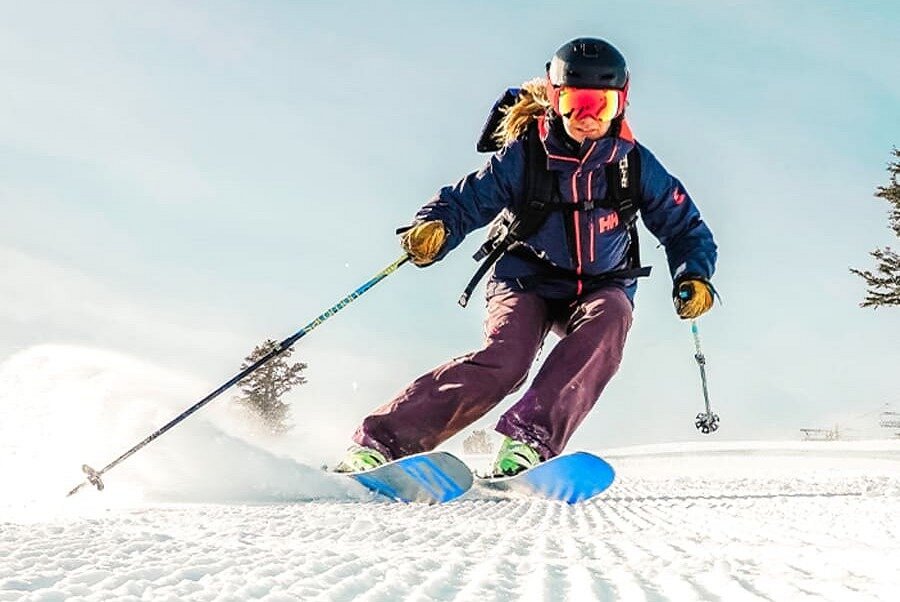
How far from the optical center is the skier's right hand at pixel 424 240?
4137mm

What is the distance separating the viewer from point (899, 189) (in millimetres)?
18969

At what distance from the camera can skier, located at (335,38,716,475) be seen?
3869mm

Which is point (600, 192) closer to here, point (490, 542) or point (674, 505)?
point (674, 505)

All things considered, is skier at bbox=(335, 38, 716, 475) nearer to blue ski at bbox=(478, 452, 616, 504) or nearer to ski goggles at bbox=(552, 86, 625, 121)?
ski goggles at bbox=(552, 86, 625, 121)

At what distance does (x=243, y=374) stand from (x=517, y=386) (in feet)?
4.73

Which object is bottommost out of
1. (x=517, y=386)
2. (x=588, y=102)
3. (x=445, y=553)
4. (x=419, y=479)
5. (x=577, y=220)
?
(x=445, y=553)

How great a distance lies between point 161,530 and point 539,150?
2.94 meters

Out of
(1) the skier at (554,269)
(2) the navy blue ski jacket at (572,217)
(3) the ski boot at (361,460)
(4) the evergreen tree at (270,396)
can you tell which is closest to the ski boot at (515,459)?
(1) the skier at (554,269)

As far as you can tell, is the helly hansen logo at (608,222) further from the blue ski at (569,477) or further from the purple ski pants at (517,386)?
the blue ski at (569,477)

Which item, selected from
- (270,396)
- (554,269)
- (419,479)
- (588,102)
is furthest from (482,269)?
(270,396)

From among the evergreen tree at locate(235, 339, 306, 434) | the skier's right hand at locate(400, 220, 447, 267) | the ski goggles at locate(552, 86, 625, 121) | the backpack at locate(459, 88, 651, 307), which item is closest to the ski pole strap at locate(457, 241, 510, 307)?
the backpack at locate(459, 88, 651, 307)

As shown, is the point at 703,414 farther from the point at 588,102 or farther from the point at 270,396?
the point at 270,396

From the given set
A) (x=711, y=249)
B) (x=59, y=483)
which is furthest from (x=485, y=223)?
(x=59, y=483)

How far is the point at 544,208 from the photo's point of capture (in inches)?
165
